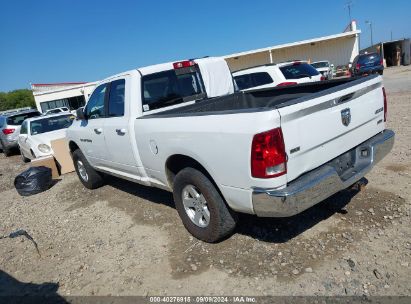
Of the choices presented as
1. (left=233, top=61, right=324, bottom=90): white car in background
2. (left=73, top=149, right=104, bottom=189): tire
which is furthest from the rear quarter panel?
(left=233, top=61, right=324, bottom=90): white car in background

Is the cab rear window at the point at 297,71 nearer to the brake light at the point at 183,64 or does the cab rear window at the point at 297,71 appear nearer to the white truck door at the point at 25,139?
the brake light at the point at 183,64

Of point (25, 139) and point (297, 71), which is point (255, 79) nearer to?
point (297, 71)

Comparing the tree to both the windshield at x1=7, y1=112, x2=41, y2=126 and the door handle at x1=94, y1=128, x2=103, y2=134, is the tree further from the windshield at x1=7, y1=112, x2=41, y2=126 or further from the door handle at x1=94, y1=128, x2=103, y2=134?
the door handle at x1=94, y1=128, x2=103, y2=134

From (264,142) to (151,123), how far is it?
5.73 ft

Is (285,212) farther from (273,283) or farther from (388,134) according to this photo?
(388,134)

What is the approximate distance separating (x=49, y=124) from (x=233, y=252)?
9.01 metres

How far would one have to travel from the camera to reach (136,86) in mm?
4727

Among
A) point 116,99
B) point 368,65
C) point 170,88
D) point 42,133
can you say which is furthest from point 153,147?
point 368,65

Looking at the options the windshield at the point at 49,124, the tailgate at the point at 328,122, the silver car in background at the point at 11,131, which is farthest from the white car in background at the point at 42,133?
the tailgate at the point at 328,122

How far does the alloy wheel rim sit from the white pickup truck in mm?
12

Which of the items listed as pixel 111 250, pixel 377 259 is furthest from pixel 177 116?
pixel 377 259

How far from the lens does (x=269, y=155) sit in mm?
2982

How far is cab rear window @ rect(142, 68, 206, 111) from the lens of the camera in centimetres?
485

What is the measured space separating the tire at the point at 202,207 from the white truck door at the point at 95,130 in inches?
80.0
